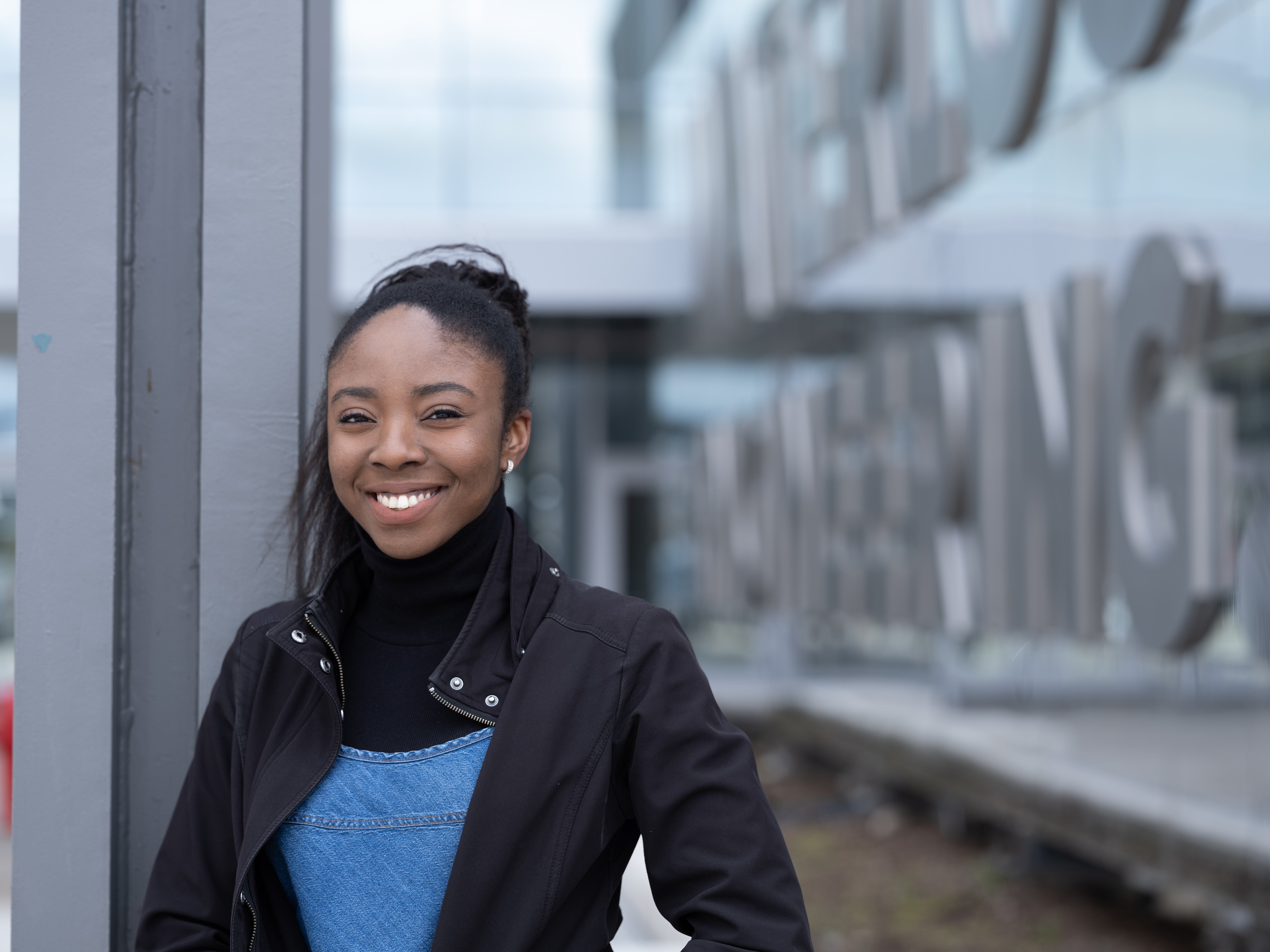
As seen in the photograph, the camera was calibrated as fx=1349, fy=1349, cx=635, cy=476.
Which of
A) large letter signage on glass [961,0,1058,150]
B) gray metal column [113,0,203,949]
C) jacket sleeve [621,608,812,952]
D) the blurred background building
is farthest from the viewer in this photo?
large letter signage on glass [961,0,1058,150]

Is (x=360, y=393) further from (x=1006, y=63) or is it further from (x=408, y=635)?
(x=1006, y=63)

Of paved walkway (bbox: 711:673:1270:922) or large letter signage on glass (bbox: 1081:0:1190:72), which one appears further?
paved walkway (bbox: 711:673:1270:922)

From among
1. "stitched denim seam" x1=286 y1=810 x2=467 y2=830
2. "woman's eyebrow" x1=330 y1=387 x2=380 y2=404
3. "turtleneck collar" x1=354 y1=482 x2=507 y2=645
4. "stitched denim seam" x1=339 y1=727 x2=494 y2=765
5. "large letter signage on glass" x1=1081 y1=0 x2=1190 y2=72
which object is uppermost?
"large letter signage on glass" x1=1081 y1=0 x2=1190 y2=72

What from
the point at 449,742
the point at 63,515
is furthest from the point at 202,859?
the point at 63,515

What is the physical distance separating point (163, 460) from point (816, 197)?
738 cm

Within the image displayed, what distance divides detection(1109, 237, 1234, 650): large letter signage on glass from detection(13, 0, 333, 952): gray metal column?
3.77m

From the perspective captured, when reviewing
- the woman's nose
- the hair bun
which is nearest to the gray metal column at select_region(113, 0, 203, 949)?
the hair bun

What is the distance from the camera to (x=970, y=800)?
8289 mm

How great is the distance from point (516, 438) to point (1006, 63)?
4879 millimetres

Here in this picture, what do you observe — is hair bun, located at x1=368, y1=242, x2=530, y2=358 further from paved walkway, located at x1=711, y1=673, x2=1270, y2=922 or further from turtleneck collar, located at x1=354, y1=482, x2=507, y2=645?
paved walkway, located at x1=711, y1=673, x2=1270, y2=922

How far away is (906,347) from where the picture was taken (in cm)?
745

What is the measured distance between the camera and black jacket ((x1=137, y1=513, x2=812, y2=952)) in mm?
1447

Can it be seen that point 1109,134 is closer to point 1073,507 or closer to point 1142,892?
point 1073,507

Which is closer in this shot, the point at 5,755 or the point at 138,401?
the point at 138,401
